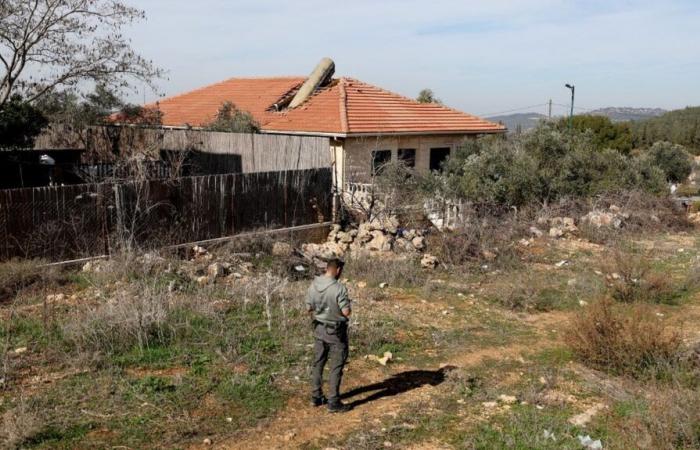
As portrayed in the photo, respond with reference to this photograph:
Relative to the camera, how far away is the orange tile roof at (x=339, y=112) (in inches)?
741

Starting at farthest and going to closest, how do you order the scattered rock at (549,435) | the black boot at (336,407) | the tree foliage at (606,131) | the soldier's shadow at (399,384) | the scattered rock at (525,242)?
the tree foliage at (606,131)
the scattered rock at (525,242)
the soldier's shadow at (399,384)
the black boot at (336,407)
the scattered rock at (549,435)

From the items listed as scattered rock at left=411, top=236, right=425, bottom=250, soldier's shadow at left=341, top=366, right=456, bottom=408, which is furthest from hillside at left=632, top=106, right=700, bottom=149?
soldier's shadow at left=341, top=366, right=456, bottom=408

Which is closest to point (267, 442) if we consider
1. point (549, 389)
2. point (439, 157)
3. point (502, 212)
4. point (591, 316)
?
point (549, 389)

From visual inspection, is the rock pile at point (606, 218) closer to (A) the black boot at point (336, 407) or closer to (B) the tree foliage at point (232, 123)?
(B) the tree foliage at point (232, 123)

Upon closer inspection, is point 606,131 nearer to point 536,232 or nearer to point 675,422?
point 536,232

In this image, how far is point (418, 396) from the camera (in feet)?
21.2

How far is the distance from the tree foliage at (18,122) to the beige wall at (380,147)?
8.64 metres

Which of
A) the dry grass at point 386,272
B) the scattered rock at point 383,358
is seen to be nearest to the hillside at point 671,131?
the dry grass at point 386,272

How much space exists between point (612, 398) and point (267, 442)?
3506 mm

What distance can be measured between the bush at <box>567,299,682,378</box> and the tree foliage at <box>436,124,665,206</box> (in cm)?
864

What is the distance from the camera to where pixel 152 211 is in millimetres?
12078

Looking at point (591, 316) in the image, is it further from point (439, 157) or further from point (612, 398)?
point (439, 157)

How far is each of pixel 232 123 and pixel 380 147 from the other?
4.62 metres

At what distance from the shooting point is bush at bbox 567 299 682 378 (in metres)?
6.94
